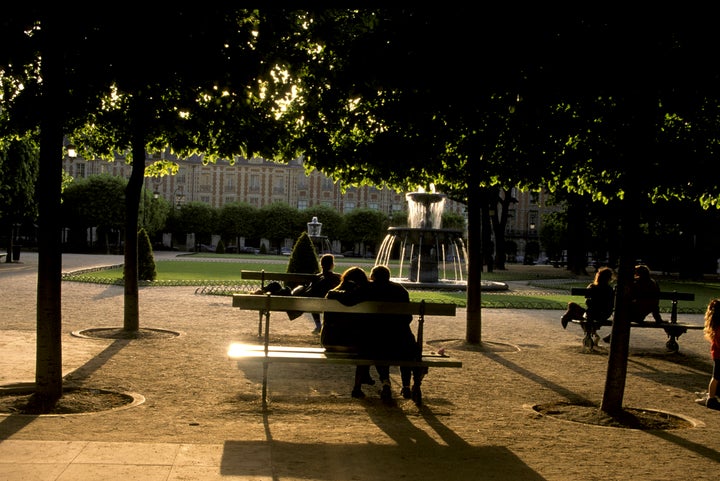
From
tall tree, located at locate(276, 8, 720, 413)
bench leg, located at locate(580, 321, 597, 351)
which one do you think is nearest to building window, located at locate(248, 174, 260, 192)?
bench leg, located at locate(580, 321, 597, 351)

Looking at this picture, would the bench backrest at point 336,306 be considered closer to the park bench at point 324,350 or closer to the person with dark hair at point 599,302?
the park bench at point 324,350

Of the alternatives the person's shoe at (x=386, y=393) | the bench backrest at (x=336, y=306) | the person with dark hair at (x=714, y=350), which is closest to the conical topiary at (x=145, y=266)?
the bench backrest at (x=336, y=306)

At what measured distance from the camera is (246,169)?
113 meters

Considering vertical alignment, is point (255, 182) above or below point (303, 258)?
above

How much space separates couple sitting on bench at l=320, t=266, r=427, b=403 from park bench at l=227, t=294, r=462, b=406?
0.11m

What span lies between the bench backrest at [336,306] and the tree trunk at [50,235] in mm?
1621

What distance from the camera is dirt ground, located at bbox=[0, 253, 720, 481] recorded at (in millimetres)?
5672

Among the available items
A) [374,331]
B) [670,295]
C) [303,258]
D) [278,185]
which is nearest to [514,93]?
[374,331]

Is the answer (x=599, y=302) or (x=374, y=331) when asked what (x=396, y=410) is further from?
(x=599, y=302)

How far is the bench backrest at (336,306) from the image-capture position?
755 cm

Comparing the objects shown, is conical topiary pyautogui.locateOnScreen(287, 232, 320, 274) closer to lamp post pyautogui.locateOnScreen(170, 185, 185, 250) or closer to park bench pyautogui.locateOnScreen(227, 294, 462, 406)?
park bench pyautogui.locateOnScreen(227, 294, 462, 406)

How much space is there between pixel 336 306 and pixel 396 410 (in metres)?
1.08

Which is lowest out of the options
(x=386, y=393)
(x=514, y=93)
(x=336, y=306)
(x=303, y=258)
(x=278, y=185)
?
(x=386, y=393)

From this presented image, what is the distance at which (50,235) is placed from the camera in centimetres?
716
